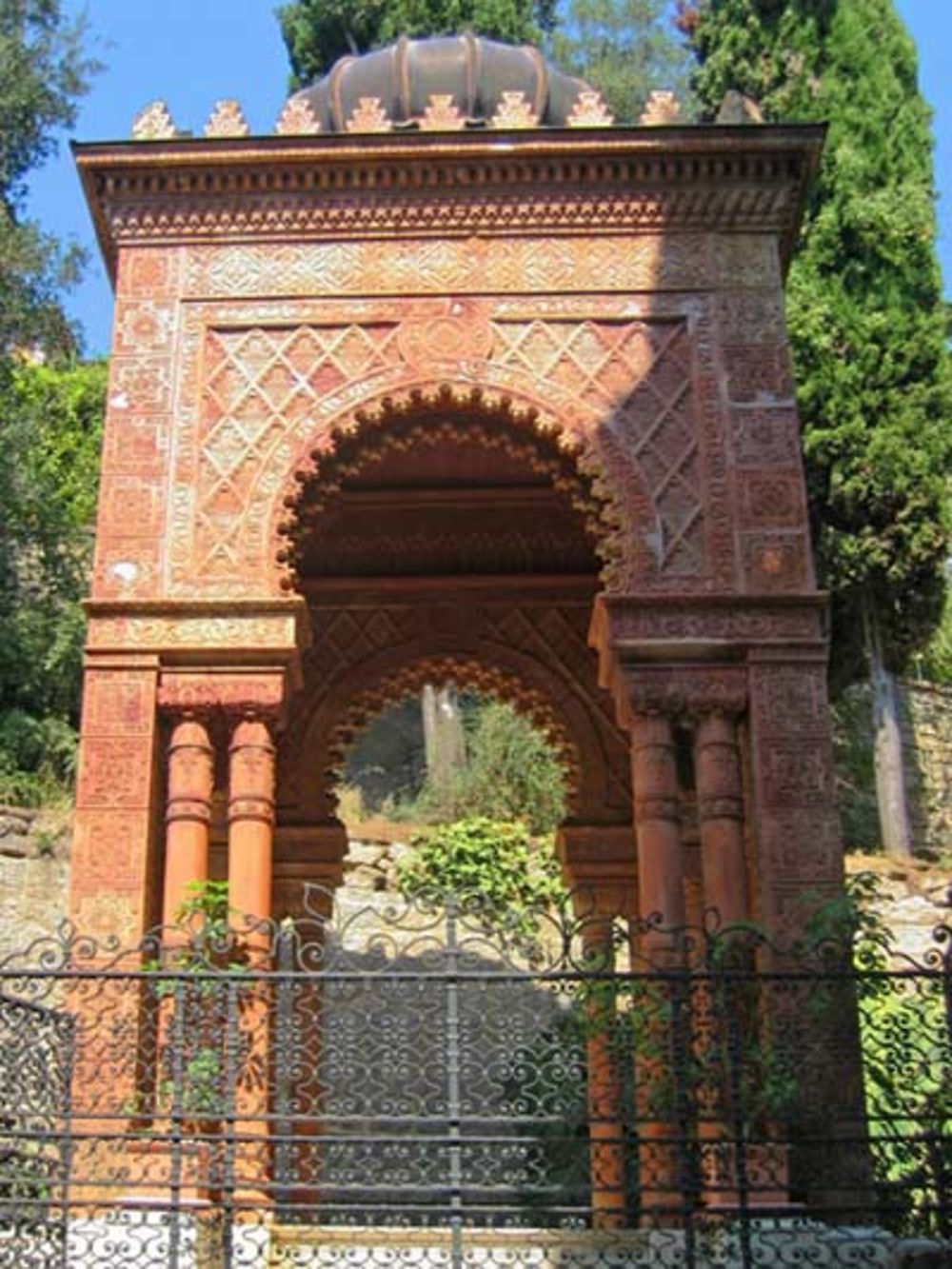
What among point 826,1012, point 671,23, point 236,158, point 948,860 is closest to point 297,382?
point 236,158

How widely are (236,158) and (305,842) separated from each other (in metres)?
4.85

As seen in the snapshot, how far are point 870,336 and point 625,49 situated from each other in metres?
18.2

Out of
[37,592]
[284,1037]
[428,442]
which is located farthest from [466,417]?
[37,592]

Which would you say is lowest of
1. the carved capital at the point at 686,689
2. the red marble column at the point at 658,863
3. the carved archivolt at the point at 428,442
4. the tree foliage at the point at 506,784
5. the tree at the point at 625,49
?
the red marble column at the point at 658,863

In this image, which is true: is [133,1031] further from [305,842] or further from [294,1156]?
[305,842]

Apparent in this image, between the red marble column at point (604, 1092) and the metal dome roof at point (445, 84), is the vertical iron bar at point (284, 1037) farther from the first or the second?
the metal dome roof at point (445, 84)

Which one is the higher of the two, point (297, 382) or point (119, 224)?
point (119, 224)

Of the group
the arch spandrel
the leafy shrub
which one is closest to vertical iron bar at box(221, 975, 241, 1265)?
the arch spandrel

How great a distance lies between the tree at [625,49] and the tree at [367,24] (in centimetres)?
622

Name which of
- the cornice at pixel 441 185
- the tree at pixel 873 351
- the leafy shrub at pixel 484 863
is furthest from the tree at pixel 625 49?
the cornice at pixel 441 185

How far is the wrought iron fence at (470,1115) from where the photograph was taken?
23.1ft

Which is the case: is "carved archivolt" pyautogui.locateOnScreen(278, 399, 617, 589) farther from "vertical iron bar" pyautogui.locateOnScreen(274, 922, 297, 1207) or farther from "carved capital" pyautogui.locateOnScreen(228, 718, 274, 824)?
"vertical iron bar" pyautogui.locateOnScreen(274, 922, 297, 1207)

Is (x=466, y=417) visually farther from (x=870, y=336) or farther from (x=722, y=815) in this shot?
(x=870, y=336)

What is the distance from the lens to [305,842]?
1260cm
